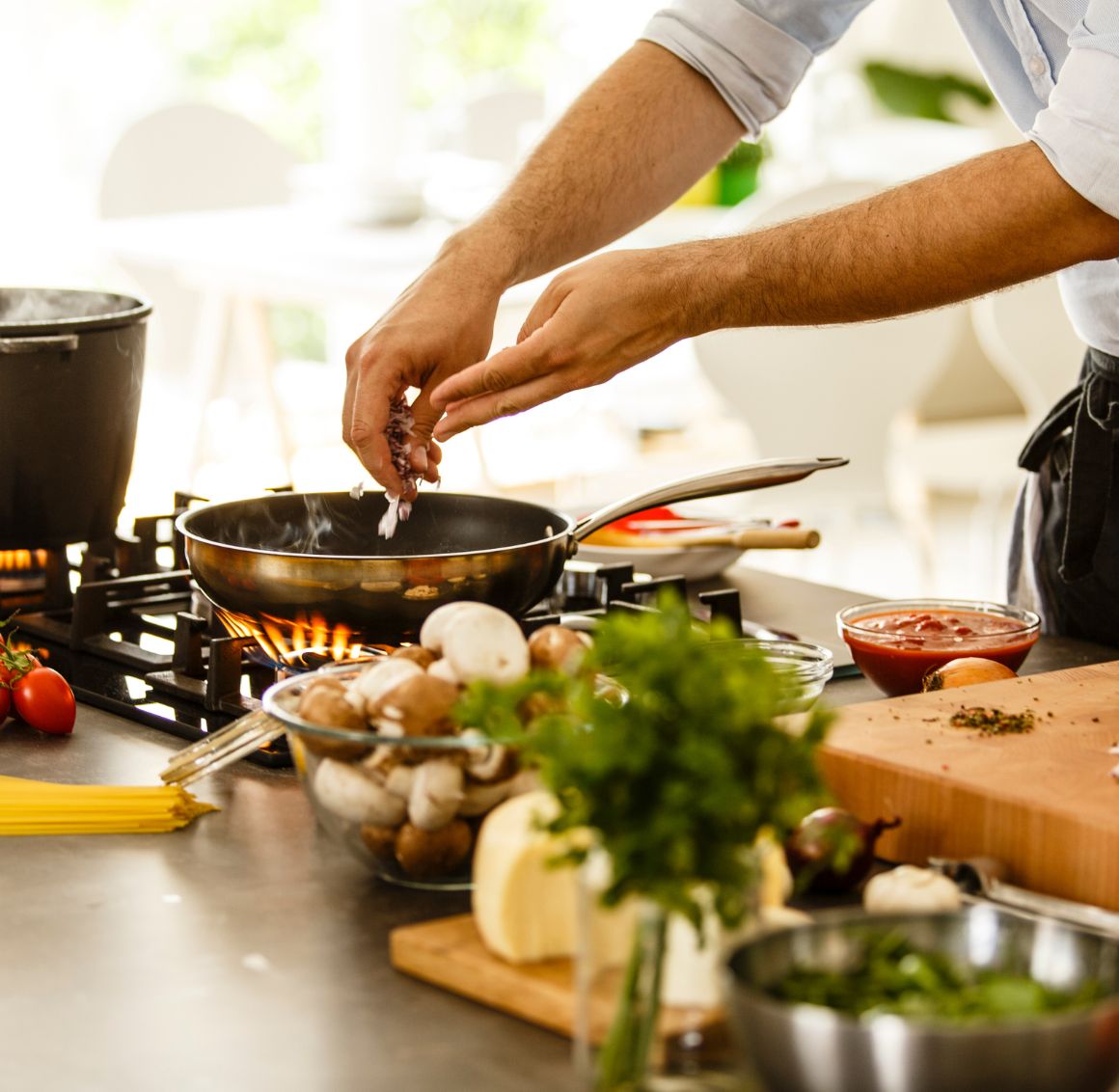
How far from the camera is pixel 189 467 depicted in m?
4.64

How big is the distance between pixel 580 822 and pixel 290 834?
49cm

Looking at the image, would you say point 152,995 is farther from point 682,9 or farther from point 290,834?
point 682,9

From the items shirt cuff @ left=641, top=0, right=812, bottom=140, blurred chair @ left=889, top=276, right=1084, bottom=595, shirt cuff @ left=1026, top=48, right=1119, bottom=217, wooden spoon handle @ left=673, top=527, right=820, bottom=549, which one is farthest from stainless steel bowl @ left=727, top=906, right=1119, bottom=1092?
blurred chair @ left=889, top=276, right=1084, bottom=595

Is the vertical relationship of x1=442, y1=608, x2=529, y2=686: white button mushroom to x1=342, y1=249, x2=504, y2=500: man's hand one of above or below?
below

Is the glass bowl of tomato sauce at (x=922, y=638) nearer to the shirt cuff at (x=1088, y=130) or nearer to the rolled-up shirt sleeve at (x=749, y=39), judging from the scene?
the shirt cuff at (x=1088, y=130)

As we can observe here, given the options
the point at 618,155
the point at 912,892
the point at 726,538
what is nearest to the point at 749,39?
the point at 618,155

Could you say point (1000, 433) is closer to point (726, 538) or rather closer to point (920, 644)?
point (726, 538)

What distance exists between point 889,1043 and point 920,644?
80 cm

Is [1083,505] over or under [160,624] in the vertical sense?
over

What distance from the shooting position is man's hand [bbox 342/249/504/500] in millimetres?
1533

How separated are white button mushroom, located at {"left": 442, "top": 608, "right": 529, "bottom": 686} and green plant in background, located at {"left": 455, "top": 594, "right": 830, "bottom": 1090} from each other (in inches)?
10.2

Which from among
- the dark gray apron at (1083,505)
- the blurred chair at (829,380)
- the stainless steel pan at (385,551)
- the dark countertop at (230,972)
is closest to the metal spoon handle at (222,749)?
the dark countertop at (230,972)

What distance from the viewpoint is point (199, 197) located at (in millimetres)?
5082

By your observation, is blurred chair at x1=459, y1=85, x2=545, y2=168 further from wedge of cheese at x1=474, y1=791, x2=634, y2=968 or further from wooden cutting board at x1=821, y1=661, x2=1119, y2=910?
wedge of cheese at x1=474, y1=791, x2=634, y2=968
